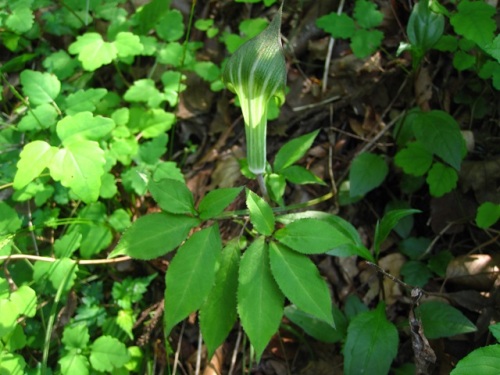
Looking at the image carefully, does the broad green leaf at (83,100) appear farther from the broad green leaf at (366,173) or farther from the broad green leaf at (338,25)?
the broad green leaf at (366,173)

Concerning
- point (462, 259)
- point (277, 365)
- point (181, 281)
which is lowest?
point (277, 365)

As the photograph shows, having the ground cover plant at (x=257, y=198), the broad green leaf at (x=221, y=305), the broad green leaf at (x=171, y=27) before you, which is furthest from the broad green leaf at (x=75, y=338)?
the broad green leaf at (x=171, y=27)

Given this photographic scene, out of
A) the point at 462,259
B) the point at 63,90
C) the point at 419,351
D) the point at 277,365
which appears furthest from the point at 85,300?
the point at 462,259

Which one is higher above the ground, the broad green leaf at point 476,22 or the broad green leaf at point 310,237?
the broad green leaf at point 476,22

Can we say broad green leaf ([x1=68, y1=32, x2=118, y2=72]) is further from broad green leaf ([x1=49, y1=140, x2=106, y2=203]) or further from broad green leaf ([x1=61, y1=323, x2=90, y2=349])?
broad green leaf ([x1=61, y1=323, x2=90, y2=349])

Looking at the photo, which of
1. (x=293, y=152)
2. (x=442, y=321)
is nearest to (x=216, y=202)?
(x=293, y=152)

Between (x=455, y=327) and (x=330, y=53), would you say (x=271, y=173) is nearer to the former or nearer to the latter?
(x=455, y=327)
